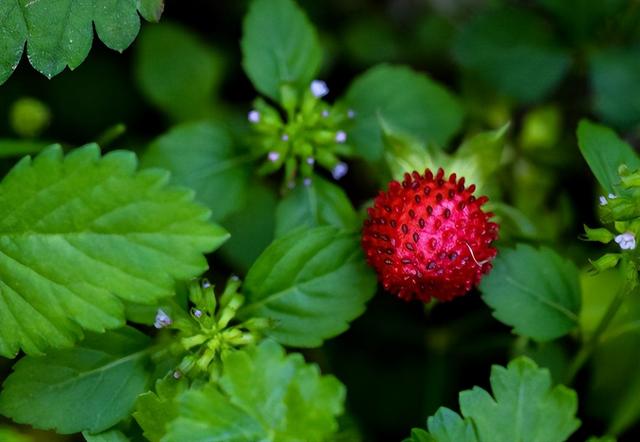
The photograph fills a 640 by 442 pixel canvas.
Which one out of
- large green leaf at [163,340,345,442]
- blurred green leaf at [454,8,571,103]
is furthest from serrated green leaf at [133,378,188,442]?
blurred green leaf at [454,8,571,103]

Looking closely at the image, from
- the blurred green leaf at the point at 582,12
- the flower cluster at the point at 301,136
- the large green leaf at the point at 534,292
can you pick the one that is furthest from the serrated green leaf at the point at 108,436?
the blurred green leaf at the point at 582,12

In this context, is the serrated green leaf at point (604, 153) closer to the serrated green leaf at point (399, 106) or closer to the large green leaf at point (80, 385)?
the serrated green leaf at point (399, 106)

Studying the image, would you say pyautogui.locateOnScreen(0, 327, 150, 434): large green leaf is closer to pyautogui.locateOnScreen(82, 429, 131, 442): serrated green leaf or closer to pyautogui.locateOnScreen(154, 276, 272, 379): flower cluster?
pyautogui.locateOnScreen(82, 429, 131, 442): serrated green leaf

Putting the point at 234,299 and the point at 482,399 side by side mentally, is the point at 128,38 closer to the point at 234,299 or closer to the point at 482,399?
the point at 234,299

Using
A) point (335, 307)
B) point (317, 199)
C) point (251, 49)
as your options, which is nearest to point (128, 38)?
point (251, 49)

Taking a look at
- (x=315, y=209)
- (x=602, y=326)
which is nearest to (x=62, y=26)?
(x=315, y=209)

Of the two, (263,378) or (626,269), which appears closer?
(263,378)
